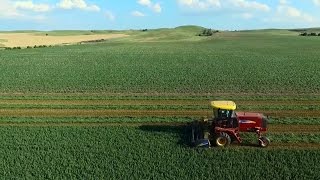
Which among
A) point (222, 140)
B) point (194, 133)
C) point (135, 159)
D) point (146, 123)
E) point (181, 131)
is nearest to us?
point (135, 159)

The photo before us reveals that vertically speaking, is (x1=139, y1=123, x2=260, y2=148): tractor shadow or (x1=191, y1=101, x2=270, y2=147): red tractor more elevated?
(x1=191, y1=101, x2=270, y2=147): red tractor

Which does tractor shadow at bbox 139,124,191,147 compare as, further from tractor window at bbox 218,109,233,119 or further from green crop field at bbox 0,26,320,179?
tractor window at bbox 218,109,233,119

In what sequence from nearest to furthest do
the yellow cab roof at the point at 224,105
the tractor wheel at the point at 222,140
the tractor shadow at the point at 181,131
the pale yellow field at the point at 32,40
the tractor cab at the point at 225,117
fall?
the tractor wheel at the point at 222,140 → the yellow cab roof at the point at 224,105 → the tractor cab at the point at 225,117 → the tractor shadow at the point at 181,131 → the pale yellow field at the point at 32,40

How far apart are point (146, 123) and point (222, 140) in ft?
18.1

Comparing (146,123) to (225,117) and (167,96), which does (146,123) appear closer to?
(225,117)

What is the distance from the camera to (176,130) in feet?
73.7

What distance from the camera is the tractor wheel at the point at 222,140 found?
779 inches

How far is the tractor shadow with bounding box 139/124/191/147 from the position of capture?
67.8 feet

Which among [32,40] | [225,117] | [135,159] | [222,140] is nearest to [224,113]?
[225,117]

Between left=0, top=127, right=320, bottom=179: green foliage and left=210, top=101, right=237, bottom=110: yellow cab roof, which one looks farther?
left=210, top=101, right=237, bottom=110: yellow cab roof

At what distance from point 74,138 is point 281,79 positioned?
73.3ft

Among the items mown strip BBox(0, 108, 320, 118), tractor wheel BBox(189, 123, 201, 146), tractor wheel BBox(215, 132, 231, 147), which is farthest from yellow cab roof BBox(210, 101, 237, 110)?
mown strip BBox(0, 108, 320, 118)

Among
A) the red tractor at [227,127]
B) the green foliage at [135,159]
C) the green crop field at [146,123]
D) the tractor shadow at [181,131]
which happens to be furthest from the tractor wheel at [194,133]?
the green foliage at [135,159]

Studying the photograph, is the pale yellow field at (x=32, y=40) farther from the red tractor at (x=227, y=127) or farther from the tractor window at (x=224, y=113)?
the tractor window at (x=224, y=113)
